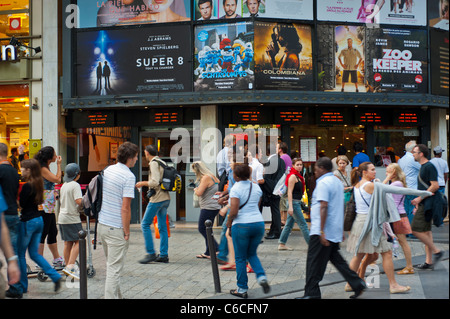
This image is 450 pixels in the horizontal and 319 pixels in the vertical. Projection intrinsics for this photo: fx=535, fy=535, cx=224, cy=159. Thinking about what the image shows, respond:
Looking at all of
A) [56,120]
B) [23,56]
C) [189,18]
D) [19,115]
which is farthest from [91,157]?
[189,18]

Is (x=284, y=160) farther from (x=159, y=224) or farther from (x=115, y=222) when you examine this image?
(x=115, y=222)

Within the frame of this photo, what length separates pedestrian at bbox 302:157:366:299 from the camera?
6.55 metres

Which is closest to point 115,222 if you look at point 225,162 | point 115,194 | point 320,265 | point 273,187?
point 115,194

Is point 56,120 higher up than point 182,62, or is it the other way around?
point 182,62

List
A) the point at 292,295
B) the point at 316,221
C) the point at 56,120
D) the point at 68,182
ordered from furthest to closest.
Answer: the point at 56,120 < the point at 68,182 < the point at 292,295 < the point at 316,221

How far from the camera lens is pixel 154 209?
9547mm

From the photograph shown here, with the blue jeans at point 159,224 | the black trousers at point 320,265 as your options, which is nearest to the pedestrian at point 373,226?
the black trousers at point 320,265

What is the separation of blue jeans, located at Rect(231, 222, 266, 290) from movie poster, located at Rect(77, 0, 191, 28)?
881cm

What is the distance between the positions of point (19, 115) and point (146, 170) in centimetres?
410

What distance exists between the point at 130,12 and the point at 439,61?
28.9 ft

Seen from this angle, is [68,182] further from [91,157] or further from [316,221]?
[91,157]

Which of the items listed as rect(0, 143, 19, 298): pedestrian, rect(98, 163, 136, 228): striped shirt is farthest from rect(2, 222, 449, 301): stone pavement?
rect(98, 163, 136, 228): striped shirt

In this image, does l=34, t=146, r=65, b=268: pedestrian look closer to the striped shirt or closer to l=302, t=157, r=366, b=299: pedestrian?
the striped shirt

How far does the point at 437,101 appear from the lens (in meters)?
14.8
